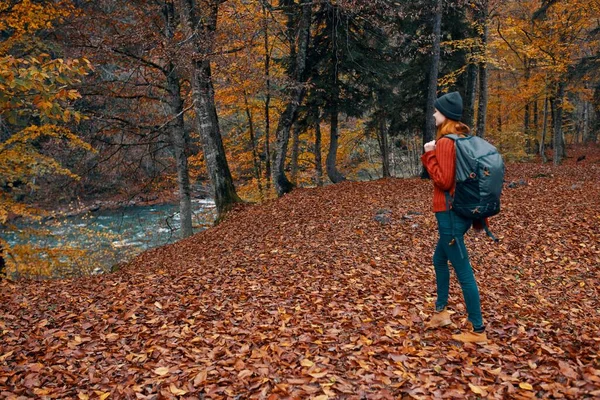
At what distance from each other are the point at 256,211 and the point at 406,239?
15.4ft

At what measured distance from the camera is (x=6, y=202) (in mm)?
7836

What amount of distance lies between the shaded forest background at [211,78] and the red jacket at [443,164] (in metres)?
3.51

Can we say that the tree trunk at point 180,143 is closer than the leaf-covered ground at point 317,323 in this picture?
No

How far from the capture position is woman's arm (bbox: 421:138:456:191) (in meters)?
3.46

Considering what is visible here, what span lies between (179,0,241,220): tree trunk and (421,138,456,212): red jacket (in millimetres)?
7302

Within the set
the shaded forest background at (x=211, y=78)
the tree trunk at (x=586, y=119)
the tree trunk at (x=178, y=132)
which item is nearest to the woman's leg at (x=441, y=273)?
the shaded forest background at (x=211, y=78)

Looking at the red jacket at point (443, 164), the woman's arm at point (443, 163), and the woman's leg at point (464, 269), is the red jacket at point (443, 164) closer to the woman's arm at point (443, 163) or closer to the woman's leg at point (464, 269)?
the woman's arm at point (443, 163)

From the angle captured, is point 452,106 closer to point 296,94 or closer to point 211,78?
point 211,78

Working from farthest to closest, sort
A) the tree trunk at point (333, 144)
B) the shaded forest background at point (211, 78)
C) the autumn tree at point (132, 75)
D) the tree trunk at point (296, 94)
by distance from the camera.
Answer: the tree trunk at point (333, 144) < the tree trunk at point (296, 94) < the autumn tree at point (132, 75) < the shaded forest background at point (211, 78)

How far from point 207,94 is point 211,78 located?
1.98 ft

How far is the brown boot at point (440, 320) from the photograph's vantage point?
13.5ft

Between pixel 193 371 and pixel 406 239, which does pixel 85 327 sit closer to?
pixel 193 371

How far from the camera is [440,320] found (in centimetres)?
415

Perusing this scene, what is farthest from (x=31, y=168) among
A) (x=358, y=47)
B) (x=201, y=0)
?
(x=358, y=47)
